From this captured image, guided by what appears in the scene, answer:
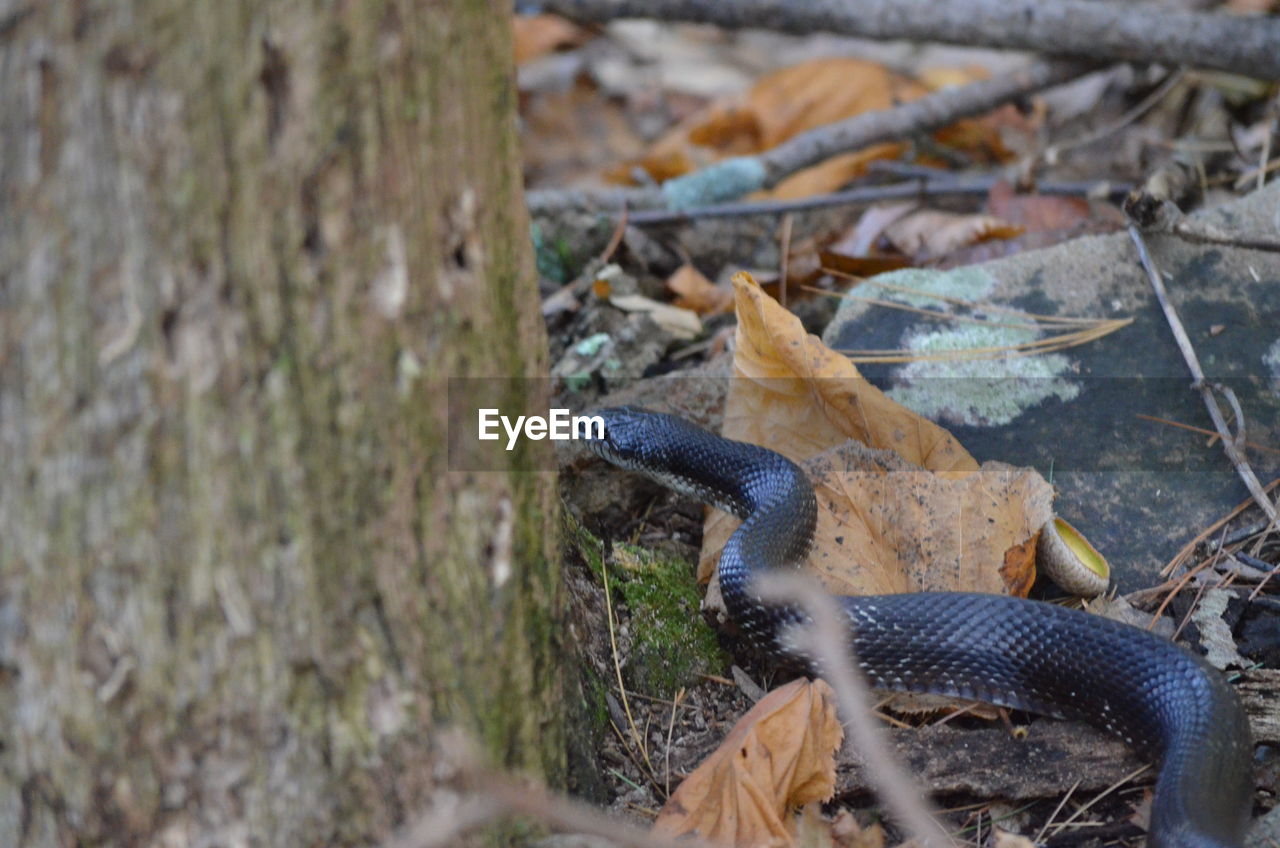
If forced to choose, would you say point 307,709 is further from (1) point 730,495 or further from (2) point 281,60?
(1) point 730,495

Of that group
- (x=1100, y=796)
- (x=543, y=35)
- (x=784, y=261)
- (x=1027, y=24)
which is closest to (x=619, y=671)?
Result: (x=1100, y=796)

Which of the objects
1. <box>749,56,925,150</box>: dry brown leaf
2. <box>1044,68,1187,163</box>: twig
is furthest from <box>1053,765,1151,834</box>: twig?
<box>749,56,925,150</box>: dry brown leaf

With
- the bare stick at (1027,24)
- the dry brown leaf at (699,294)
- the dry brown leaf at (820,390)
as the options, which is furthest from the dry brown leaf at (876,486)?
the bare stick at (1027,24)

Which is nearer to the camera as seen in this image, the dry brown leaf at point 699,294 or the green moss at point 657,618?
the green moss at point 657,618

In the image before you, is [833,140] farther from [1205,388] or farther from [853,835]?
[853,835]

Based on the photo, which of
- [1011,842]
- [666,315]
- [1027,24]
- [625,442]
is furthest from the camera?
[1027,24]

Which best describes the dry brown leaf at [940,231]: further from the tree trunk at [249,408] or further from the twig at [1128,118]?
the tree trunk at [249,408]
